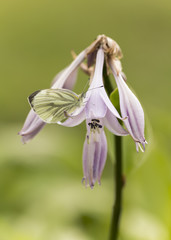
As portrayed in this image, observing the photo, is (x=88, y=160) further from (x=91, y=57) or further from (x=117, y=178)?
(x=91, y=57)

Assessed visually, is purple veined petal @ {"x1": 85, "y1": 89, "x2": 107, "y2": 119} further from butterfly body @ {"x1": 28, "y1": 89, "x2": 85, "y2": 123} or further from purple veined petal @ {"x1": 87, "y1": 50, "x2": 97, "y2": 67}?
purple veined petal @ {"x1": 87, "y1": 50, "x2": 97, "y2": 67}

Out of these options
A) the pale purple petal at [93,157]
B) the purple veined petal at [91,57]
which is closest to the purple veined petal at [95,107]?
the pale purple petal at [93,157]

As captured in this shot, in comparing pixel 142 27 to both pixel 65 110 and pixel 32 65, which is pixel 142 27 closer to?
pixel 32 65

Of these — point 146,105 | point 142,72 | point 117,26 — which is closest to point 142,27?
point 117,26

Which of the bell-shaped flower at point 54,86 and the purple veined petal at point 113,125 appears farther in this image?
the bell-shaped flower at point 54,86

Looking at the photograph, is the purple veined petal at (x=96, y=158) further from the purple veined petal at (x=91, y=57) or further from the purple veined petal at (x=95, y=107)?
the purple veined petal at (x=91, y=57)

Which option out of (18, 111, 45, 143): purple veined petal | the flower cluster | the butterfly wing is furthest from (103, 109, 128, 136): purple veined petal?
(18, 111, 45, 143): purple veined petal

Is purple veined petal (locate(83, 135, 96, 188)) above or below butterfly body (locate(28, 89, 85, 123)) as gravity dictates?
below
